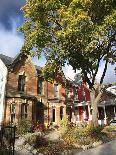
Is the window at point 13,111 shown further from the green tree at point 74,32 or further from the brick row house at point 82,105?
the brick row house at point 82,105

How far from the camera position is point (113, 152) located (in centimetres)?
1731

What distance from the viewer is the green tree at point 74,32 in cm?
2198

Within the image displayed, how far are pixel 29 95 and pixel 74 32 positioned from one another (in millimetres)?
13770

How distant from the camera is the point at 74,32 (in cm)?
2177

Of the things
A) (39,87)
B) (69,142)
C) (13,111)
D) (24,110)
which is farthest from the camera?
(39,87)

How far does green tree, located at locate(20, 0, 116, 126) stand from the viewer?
866 inches

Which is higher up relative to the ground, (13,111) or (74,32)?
(74,32)

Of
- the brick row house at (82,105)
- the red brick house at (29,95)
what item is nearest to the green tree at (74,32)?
the red brick house at (29,95)

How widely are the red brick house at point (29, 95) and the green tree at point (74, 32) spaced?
7178mm

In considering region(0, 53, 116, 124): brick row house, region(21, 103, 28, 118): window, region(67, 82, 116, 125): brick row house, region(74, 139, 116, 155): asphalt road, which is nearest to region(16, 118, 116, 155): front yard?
region(74, 139, 116, 155): asphalt road

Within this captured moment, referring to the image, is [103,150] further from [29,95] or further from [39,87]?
[39,87]

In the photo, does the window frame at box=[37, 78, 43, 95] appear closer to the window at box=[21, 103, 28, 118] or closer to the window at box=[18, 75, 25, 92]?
the window at box=[18, 75, 25, 92]

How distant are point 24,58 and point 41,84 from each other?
4696 millimetres

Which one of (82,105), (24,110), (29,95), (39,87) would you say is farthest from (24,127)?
(82,105)
